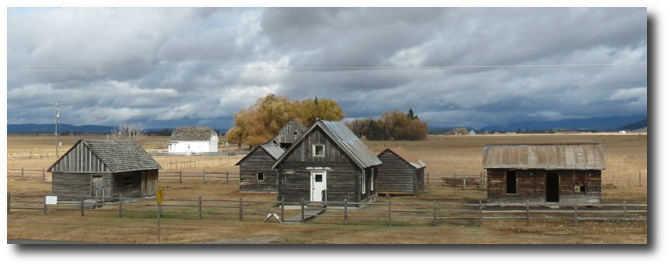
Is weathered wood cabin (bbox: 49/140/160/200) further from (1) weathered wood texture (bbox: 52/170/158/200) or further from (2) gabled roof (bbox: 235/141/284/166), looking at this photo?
(2) gabled roof (bbox: 235/141/284/166)

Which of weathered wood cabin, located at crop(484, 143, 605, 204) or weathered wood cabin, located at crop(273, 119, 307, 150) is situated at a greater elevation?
weathered wood cabin, located at crop(273, 119, 307, 150)

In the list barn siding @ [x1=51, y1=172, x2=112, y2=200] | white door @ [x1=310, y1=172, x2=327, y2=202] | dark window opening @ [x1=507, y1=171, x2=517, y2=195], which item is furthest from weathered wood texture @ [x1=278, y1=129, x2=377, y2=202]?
barn siding @ [x1=51, y1=172, x2=112, y2=200]

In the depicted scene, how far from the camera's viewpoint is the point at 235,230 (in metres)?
24.6

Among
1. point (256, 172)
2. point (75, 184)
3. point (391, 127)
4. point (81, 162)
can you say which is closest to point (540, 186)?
point (256, 172)

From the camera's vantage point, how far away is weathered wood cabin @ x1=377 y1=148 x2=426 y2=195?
142ft

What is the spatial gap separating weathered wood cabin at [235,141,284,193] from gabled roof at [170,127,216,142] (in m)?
73.1

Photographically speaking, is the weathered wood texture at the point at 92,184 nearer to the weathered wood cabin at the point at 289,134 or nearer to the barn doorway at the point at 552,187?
the weathered wood cabin at the point at 289,134

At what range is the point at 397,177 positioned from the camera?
43469mm

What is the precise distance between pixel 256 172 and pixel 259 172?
0.23m

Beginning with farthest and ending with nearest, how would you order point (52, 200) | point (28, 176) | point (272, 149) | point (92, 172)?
1. point (28, 176)
2. point (272, 149)
3. point (92, 172)
4. point (52, 200)

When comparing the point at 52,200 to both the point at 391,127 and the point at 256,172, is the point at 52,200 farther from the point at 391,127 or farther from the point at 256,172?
the point at 391,127
